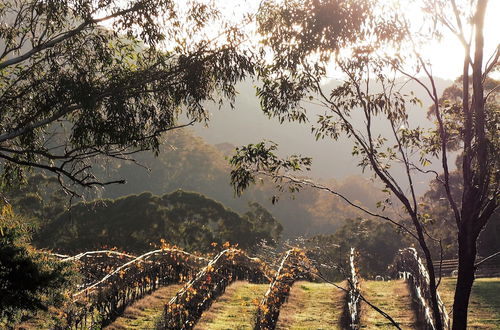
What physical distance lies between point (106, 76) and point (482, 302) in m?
12.8

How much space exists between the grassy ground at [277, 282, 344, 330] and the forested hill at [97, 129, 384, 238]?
3602 cm

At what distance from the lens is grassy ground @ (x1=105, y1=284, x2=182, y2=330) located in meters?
14.3

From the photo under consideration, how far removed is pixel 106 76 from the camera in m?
13.9

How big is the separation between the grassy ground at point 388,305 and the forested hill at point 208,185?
36.8 meters

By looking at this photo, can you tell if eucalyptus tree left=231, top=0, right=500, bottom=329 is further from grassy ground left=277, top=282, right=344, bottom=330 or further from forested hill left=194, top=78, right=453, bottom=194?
forested hill left=194, top=78, right=453, bottom=194

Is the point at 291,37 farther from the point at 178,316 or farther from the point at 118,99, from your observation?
the point at 178,316

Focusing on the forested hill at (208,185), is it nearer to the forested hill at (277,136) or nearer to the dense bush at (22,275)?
the dense bush at (22,275)

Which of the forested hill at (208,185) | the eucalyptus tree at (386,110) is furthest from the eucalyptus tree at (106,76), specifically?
the forested hill at (208,185)

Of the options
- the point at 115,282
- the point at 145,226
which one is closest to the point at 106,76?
the point at 115,282

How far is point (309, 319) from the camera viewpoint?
53.4ft

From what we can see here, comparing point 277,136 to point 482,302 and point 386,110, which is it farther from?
point 386,110

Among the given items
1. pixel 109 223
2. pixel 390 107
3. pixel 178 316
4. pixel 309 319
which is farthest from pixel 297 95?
pixel 109 223

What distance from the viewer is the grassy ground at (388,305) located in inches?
597

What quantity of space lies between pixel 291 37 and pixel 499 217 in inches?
954
